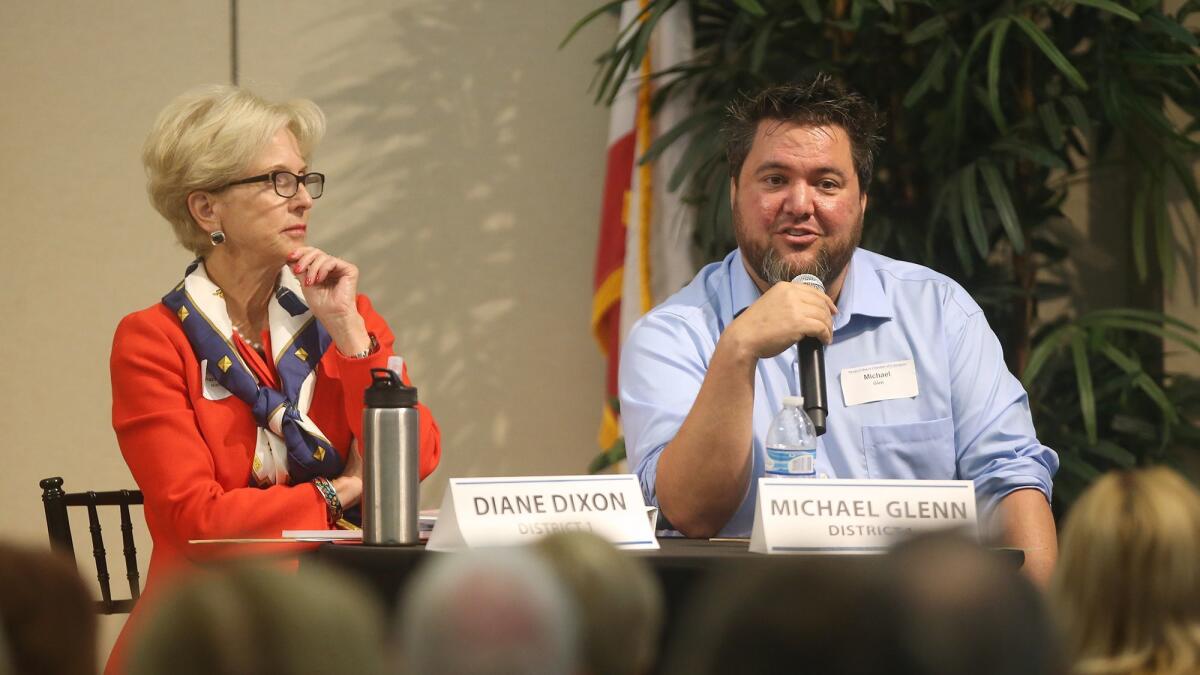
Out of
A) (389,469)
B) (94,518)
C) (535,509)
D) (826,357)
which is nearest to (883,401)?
(826,357)

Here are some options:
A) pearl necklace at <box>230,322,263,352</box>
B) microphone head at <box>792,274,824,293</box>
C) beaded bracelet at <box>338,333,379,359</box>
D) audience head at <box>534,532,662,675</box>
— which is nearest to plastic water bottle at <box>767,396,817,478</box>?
microphone head at <box>792,274,824,293</box>

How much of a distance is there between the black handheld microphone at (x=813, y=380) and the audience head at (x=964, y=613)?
5.03 ft

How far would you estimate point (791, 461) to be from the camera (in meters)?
2.06

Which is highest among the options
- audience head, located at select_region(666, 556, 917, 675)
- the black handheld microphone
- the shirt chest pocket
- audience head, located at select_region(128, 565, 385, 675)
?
audience head, located at select_region(128, 565, 385, 675)

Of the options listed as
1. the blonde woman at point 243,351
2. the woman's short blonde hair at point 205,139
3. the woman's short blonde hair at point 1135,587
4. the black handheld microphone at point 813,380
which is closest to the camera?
the woman's short blonde hair at point 1135,587

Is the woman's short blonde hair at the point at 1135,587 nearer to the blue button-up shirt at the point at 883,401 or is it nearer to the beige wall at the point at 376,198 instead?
the blue button-up shirt at the point at 883,401

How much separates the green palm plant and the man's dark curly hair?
0.77m

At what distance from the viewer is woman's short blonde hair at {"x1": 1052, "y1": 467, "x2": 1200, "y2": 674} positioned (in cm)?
72

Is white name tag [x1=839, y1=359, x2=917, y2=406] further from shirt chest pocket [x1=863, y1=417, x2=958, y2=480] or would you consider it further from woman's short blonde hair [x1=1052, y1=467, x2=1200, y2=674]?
woman's short blonde hair [x1=1052, y1=467, x2=1200, y2=674]

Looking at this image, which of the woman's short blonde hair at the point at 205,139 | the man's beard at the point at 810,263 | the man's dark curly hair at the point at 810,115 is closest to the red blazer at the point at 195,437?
the woman's short blonde hair at the point at 205,139

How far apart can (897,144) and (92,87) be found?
2.40m

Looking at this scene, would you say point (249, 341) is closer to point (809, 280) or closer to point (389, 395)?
point (389, 395)

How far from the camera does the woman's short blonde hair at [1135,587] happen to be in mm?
722

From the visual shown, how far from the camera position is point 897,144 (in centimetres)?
361
